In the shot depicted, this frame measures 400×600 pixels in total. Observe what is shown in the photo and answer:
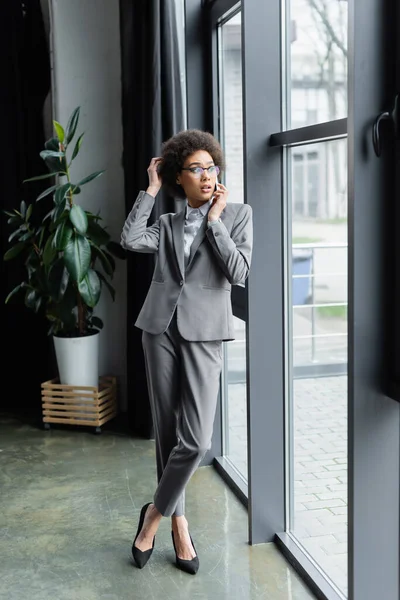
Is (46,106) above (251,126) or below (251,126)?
above

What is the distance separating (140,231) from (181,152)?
304mm

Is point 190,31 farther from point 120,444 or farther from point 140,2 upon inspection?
point 120,444

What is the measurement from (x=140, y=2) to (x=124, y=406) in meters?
2.35

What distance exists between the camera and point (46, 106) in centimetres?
502

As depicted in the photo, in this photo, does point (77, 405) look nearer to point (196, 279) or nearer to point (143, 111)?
point (143, 111)

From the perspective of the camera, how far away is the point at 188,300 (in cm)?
262

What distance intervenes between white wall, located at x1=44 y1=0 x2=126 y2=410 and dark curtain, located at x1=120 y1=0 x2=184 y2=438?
A: 0.16 m

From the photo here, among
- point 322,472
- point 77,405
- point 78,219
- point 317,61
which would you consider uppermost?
point 317,61

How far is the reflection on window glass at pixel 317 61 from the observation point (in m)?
2.26

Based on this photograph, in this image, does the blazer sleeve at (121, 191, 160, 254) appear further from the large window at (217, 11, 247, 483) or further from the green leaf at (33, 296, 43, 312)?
the green leaf at (33, 296, 43, 312)

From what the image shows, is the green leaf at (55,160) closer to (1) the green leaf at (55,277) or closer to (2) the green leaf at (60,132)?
(2) the green leaf at (60,132)

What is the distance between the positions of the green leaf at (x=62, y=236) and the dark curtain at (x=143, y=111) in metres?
0.40

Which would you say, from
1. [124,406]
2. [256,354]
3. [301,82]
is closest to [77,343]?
[124,406]

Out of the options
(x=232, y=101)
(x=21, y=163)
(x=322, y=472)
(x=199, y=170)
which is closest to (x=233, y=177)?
(x=232, y=101)
